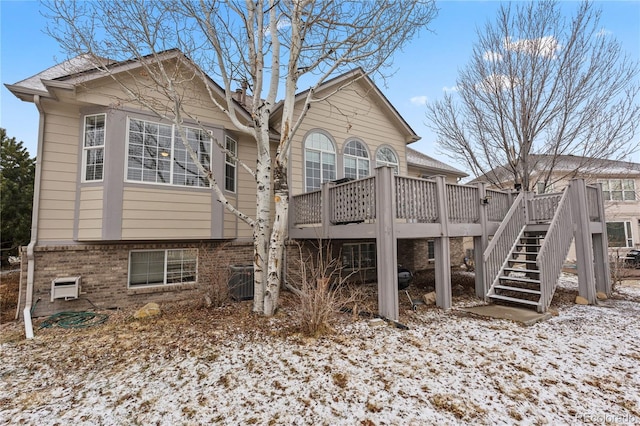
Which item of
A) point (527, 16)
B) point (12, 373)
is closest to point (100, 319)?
point (12, 373)

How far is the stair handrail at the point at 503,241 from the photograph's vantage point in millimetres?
7457

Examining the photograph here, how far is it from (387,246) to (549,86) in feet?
27.4

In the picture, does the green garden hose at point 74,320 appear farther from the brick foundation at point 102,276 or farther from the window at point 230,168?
the window at point 230,168

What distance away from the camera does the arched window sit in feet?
35.3

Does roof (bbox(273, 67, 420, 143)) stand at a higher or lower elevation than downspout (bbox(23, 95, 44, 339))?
higher

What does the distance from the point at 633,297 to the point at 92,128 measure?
15.2m

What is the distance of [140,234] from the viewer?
7141mm

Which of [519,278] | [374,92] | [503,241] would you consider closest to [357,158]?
[374,92]

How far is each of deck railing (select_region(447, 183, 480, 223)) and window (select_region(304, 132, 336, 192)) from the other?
4085 millimetres

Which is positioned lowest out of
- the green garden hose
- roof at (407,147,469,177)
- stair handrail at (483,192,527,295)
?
the green garden hose

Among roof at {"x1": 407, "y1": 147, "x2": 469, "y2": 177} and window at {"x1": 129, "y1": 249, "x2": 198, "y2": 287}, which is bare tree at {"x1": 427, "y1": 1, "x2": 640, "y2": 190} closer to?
roof at {"x1": 407, "y1": 147, "x2": 469, "y2": 177}

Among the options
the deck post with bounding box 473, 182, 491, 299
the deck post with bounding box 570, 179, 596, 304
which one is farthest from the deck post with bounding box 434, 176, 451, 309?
Result: the deck post with bounding box 570, 179, 596, 304

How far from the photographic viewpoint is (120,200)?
6.98 meters

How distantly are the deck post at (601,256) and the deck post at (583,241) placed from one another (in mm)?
1241
